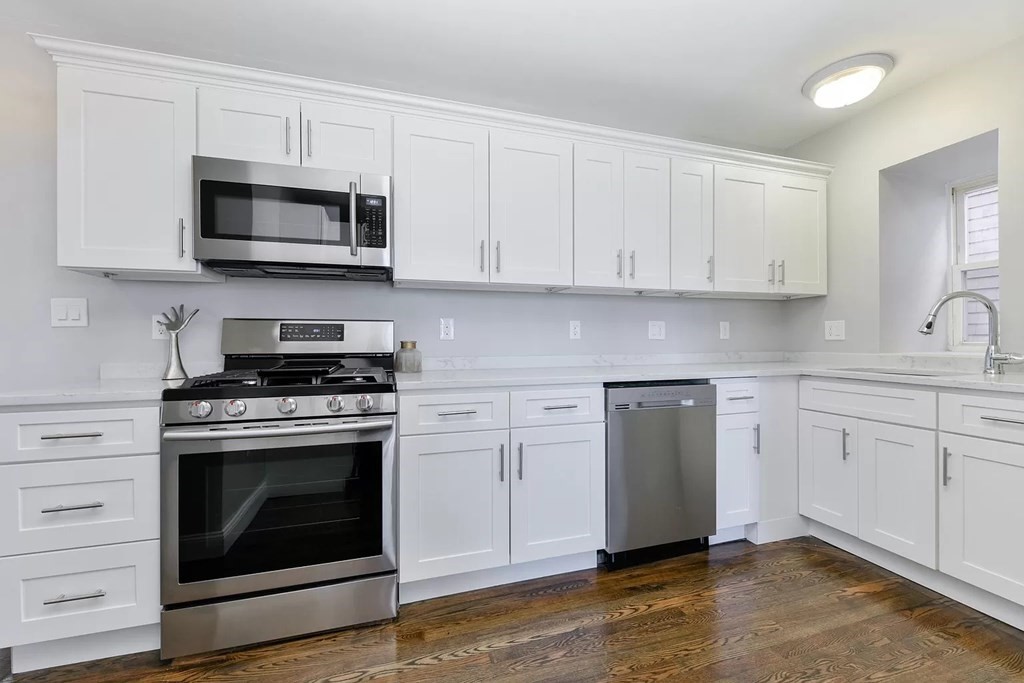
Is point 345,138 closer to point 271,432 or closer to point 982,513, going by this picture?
point 271,432

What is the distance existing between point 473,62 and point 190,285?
1.76 metres

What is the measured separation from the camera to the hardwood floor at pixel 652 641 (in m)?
1.57

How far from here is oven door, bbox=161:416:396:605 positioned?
5.45 feet

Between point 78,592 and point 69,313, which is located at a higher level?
point 69,313

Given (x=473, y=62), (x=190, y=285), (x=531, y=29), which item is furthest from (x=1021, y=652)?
(x=190, y=285)

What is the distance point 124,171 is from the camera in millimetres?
1861

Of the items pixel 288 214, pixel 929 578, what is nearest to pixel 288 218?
pixel 288 214

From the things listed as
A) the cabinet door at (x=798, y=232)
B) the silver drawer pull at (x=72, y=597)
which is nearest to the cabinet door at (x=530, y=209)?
the cabinet door at (x=798, y=232)

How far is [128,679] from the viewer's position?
1559mm

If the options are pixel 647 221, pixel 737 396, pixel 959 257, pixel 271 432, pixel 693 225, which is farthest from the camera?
pixel 959 257

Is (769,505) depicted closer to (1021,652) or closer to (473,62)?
(1021,652)

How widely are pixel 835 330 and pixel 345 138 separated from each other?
10.3 ft

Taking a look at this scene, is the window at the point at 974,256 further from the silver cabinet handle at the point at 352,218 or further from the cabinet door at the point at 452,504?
the silver cabinet handle at the point at 352,218

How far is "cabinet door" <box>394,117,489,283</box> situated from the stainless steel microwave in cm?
11
